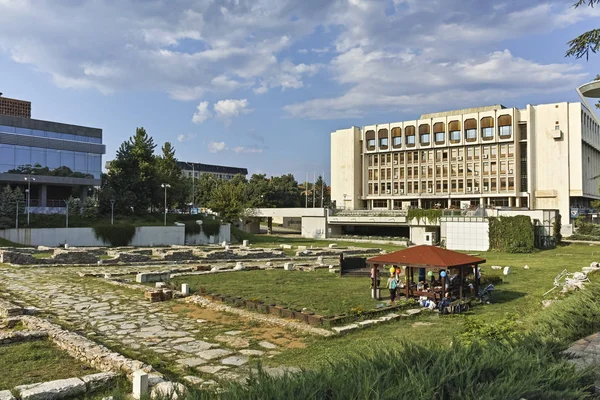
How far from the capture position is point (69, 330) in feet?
33.7

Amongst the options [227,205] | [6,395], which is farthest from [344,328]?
[227,205]

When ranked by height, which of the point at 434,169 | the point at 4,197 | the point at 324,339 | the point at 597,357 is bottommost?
the point at 324,339

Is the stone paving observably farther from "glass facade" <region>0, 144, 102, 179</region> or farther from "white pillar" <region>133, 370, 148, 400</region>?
"glass facade" <region>0, 144, 102, 179</region>

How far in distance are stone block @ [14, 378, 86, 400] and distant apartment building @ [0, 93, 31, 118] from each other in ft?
196

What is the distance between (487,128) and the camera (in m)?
66.5

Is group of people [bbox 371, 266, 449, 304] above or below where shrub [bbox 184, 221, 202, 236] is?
below

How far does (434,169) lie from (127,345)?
67467mm

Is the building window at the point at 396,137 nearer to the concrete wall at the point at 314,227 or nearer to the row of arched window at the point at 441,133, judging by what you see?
the row of arched window at the point at 441,133

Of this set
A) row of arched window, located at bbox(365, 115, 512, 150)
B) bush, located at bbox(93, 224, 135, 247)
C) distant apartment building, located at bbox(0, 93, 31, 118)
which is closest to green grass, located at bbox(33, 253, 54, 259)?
bush, located at bbox(93, 224, 135, 247)

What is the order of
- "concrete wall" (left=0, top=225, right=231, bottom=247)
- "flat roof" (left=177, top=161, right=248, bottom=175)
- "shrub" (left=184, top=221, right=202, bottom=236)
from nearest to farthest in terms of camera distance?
1. "concrete wall" (left=0, top=225, right=231, bottom=247)
2. "shrub" (left=184, top=221, right=202, bottom=236)
3. "flat roof" (left=177, top=161, right=248, bottom=175)

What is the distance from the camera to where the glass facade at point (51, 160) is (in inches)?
1756

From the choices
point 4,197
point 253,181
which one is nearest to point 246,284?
point 4,197

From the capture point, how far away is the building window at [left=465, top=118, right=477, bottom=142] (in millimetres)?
67500

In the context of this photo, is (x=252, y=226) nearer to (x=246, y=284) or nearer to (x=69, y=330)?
(x=246, y=284)
